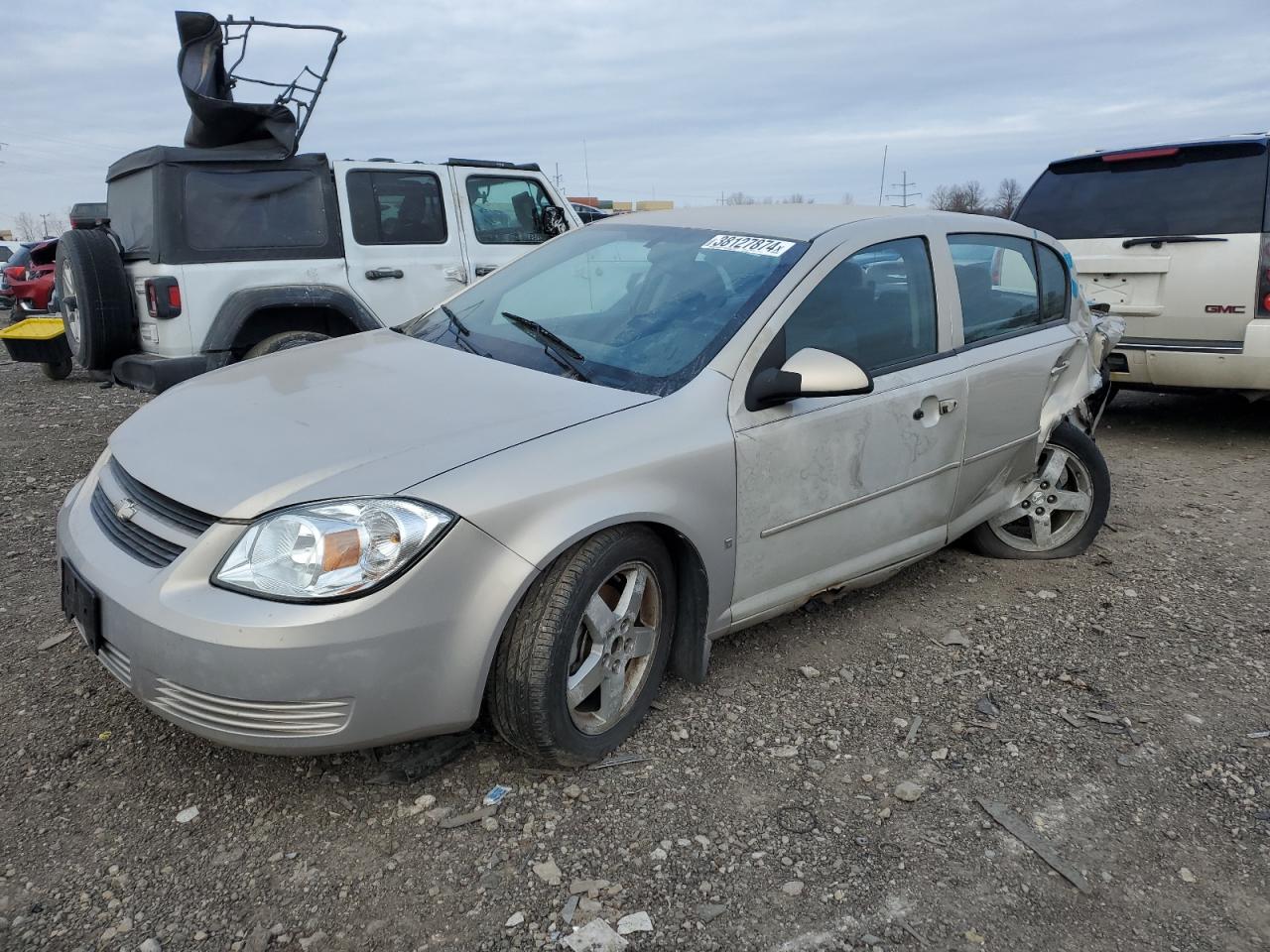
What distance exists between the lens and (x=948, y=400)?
366cm

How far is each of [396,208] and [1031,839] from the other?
5.99m

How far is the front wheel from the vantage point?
449cm

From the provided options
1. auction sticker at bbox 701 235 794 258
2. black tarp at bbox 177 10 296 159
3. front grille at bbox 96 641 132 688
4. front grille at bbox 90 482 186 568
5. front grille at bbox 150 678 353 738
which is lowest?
front grille at bbox 150 678 353 738

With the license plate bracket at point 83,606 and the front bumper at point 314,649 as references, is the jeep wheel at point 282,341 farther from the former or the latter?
the front bumper at point 314,649

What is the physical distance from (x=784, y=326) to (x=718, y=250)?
1.63ft

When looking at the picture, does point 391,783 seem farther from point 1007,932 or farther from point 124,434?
point 1007,932

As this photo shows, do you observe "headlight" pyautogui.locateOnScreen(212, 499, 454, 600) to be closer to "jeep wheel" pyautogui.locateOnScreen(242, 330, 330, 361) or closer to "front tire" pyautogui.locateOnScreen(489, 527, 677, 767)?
"front tire" pyautogui.locateOnScreen(489, 527, 677, 767)

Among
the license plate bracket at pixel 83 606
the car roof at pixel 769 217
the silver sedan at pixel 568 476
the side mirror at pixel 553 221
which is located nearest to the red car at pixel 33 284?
the side mirror at pixel 553 221

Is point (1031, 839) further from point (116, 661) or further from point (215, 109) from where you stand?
point (215, 109)

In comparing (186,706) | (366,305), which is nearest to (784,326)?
(186,706)

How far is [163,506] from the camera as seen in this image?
260 centimetres

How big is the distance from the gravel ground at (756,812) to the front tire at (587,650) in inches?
6.3

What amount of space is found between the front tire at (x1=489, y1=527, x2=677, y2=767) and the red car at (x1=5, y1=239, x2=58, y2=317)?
529 inches

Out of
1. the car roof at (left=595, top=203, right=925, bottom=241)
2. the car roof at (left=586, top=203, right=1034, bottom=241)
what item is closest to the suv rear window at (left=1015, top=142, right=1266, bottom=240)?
the car roof at (left=586, top=203, right=1034, bottom=241)
